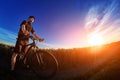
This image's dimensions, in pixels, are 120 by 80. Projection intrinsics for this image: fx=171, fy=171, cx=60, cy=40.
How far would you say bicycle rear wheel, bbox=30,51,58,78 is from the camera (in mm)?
7545

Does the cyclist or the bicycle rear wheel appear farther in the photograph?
the cyclist

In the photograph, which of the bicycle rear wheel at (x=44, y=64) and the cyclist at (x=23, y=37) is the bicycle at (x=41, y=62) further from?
the cyclist at (x=23, y=37)

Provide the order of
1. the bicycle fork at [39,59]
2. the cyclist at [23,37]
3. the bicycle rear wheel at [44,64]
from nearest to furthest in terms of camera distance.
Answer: the bicycle rear wheel at [44,64] < the bicycle fork at [39,59] < the cyclist at [23,37]

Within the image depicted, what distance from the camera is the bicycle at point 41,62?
7.55m

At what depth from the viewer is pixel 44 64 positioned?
793 centimetres

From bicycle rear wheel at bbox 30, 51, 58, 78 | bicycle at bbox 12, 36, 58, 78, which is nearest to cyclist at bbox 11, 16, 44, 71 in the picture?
bicycle at bbox 12, 36, 58, 78

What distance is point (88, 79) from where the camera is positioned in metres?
6.93

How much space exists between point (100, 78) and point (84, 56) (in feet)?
18.5

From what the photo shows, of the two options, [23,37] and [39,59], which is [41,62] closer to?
[39,59]

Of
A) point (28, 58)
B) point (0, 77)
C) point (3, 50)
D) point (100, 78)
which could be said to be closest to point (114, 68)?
point (100, 78)

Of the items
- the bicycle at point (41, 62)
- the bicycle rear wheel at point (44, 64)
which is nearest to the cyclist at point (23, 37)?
the bicycle at point (41, 62)

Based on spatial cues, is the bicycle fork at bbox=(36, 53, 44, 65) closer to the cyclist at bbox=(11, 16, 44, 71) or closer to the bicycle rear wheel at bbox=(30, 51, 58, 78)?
the bicycle rear wheel at bbox=(30, 51, 58, 78)

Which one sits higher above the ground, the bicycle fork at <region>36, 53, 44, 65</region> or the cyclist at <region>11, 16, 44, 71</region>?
the cyclist at <region>11, 16, 44, 71</region>

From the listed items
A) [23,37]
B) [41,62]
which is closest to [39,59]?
[41,62]
